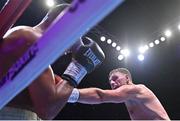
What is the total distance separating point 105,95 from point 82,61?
3.91 ft

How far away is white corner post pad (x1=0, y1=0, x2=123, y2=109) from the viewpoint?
2.77 ft

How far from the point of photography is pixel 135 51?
19.9 feet

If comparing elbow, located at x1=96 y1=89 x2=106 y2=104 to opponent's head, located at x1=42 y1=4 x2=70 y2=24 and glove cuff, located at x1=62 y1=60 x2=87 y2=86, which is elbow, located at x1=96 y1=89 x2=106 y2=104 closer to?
glove cuff, located at x1=62 y1=60 x2=87 y2=86

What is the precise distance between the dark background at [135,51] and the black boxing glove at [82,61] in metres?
3.11

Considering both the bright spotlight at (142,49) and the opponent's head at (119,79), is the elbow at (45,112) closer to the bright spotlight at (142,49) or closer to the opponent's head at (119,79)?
the opponent's head at (119,79)

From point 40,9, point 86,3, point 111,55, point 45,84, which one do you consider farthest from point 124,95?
point 111,55

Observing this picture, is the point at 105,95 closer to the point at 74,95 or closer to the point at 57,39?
the point at 74,95

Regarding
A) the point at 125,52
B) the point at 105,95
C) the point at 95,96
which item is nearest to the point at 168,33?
the point at 125,52

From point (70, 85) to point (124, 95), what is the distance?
1.54m

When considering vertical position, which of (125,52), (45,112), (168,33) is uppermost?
(168,33)

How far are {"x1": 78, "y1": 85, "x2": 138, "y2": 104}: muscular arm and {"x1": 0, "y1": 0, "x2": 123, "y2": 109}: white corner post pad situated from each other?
3.54 feet

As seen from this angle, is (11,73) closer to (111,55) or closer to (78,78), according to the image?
(78,78)

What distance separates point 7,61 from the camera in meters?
1.35

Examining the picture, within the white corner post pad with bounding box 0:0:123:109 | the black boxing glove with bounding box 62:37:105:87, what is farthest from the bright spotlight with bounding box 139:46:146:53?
the white corner post pad with bounding box 0:0:123:109
